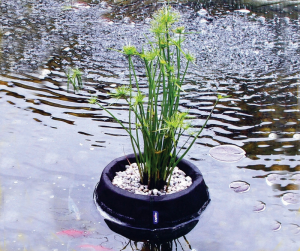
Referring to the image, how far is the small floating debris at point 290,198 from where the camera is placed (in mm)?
3443

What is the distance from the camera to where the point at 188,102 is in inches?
205

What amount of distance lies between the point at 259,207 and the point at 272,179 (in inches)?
19.3

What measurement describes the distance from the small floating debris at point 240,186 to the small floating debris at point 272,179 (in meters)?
0.22

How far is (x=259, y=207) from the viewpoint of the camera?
132 inches

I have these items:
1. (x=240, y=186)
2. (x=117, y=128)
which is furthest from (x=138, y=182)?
(x=117, y=128)

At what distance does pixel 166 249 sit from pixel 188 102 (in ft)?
8.74

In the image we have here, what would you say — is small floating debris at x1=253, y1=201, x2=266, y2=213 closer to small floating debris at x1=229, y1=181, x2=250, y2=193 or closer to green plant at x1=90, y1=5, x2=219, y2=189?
small floating debris at x1=229, y1=181, x2=250, y2=193

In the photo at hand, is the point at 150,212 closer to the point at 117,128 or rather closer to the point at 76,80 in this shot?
the point at 117,128

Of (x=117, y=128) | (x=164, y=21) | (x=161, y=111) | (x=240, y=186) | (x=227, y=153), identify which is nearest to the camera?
(x=164, y=21)

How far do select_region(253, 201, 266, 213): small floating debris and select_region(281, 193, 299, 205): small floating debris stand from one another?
0.20 metres

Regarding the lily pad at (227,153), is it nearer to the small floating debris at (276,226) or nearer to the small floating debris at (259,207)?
the small floating debris at (259,207)

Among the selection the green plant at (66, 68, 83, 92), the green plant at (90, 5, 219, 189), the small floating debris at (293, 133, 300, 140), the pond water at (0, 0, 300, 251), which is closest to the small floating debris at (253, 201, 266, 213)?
the pond water at (0, 0, 300, 251)

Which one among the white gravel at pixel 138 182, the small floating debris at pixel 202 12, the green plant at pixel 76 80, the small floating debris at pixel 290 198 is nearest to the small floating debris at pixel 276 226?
the small floating debris at pixel 290 198

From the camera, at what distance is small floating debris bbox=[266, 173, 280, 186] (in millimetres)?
3702
